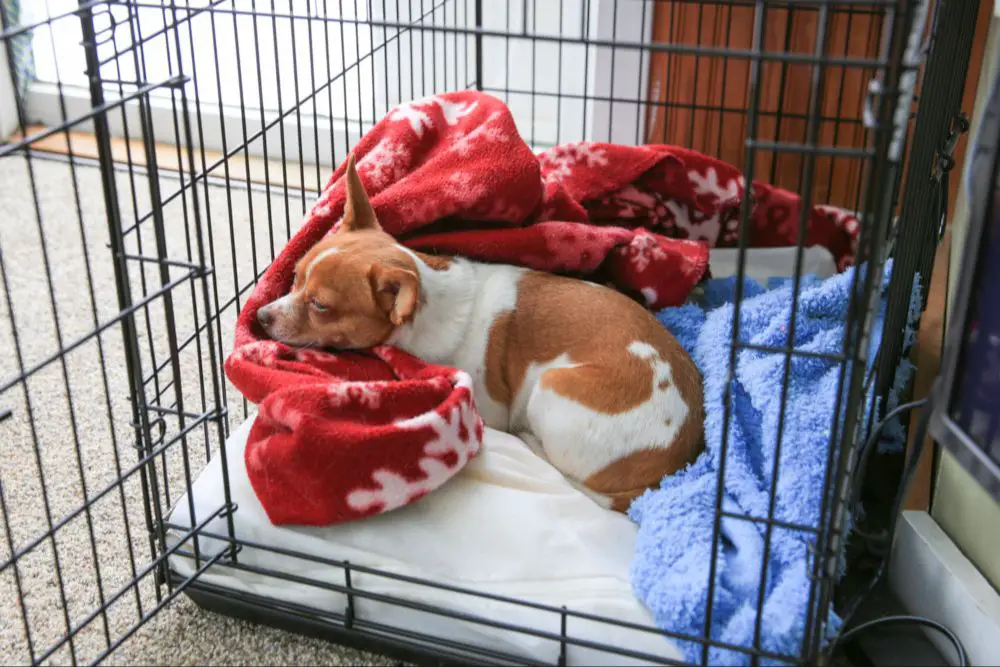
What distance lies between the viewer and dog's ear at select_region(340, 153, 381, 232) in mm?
2031

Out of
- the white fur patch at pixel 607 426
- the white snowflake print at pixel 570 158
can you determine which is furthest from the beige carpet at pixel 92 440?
the white snowflake print at pixel 570 158

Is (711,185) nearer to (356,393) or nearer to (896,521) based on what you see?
(896,521)

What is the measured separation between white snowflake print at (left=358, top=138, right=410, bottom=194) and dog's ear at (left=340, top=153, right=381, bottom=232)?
152 millimetres

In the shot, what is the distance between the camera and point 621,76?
122 inches

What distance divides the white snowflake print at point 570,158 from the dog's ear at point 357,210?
55 cm

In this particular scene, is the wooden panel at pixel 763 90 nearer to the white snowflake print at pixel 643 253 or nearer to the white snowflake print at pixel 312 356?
the white snowflake print at pixel 643 253

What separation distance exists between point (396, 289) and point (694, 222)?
0.90 meters

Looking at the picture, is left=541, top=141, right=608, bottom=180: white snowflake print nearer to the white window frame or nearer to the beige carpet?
the white window frame

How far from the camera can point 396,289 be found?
192 cm

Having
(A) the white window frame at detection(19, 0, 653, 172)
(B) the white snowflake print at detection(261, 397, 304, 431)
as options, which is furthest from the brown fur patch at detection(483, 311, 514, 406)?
(A) the white window frame at detection(19, 0, 653, 172)

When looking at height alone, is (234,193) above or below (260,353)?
below

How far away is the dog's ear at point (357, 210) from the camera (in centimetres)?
203

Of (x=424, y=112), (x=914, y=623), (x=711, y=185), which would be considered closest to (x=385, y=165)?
(x=424, y=112)

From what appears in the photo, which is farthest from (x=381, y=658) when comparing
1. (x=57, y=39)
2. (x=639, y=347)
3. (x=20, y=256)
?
(x=57, y=39)
